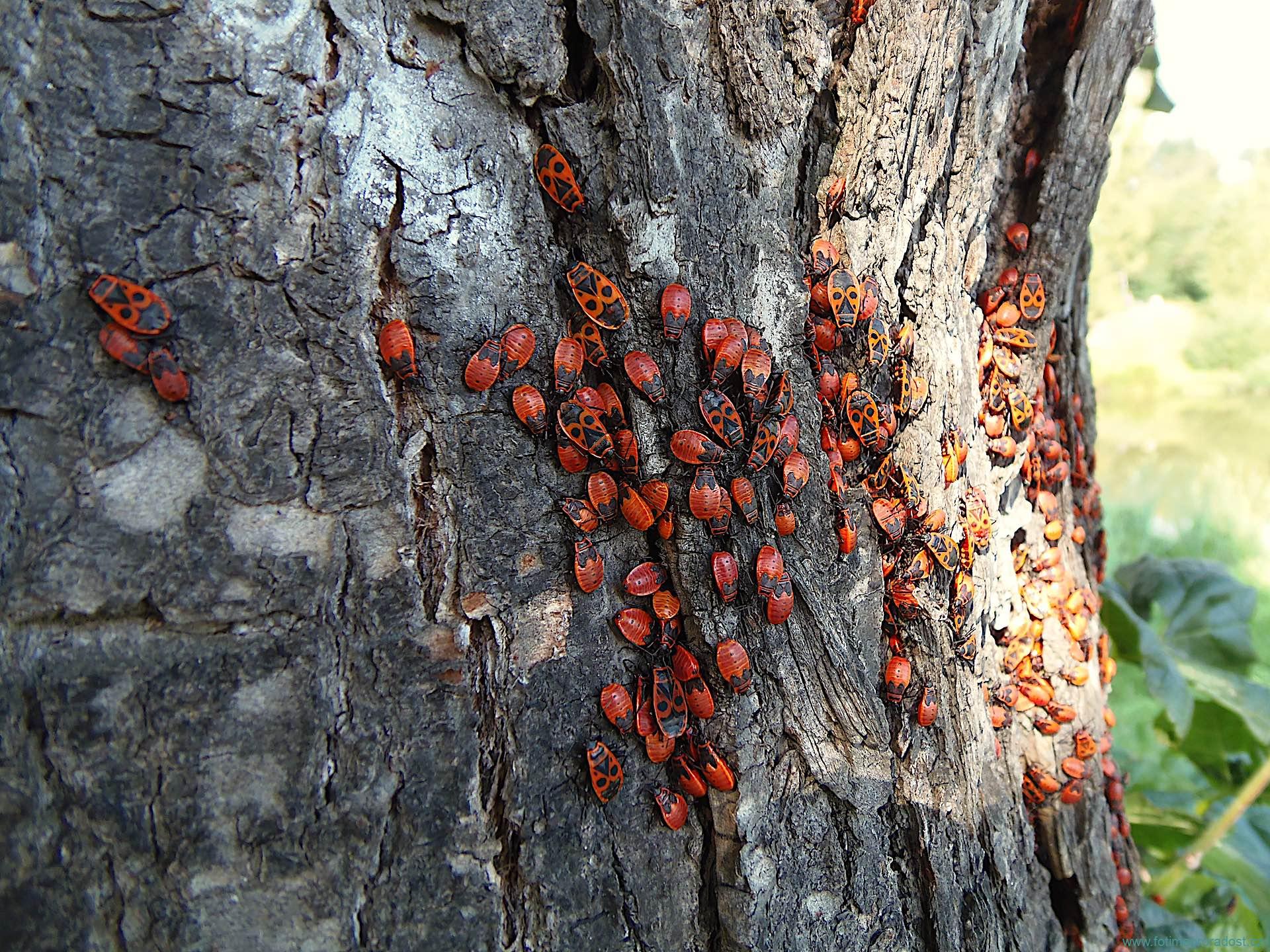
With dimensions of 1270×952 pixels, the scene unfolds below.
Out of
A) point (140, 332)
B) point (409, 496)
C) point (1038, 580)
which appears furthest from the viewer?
point (1038, 580)

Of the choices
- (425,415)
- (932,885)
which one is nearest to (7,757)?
(425,415)

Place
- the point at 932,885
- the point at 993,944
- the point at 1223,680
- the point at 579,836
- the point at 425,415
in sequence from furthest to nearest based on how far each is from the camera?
the point at 1223,680 → the point at 993,944 → the point at 932,885 → the point at 579,836 → the point at 425,415

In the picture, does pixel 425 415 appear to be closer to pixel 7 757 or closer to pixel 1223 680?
pixel 7 757

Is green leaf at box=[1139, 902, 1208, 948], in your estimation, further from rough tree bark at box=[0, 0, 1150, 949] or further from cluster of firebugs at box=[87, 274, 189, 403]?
cluster of firebugs at box=[87, 274, 189, 403]

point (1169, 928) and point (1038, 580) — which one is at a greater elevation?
point (1038, 580)

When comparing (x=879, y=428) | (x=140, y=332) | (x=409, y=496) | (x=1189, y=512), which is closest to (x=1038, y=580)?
(x=879, y=428)

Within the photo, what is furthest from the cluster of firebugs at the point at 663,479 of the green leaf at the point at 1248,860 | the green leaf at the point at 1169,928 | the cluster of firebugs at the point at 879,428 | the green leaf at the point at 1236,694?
the green leaf at the point at 1236,694

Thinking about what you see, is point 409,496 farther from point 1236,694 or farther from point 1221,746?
point 1221,746

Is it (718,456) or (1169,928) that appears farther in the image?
(1169,928)
